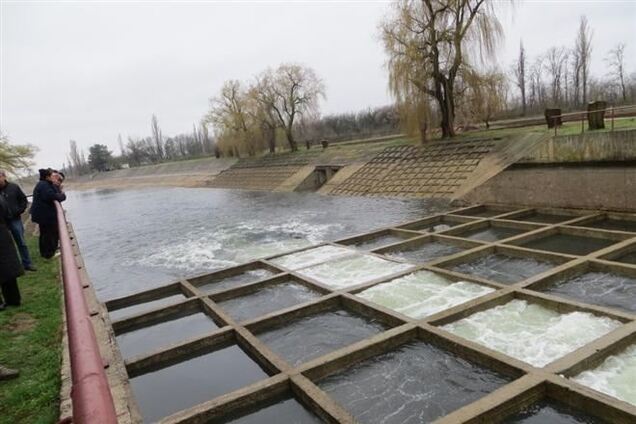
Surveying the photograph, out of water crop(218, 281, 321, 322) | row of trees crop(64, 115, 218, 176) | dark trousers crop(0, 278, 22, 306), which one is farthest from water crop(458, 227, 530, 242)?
row of trees crop(64, 115, 218, 176)

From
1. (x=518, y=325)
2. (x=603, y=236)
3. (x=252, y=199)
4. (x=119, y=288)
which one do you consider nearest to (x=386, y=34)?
(x=252, y=199)

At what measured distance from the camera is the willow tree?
2019 centimetres

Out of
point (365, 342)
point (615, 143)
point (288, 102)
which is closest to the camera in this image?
point (365, 342)

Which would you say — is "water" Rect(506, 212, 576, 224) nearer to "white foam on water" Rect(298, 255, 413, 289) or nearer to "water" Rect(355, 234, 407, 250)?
"water" Rect(355, 234, 407, 250)

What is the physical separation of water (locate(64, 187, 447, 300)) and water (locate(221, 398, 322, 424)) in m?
5.94

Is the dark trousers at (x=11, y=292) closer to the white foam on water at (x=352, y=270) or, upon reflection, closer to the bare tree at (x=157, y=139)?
the white foam on water at (x=352, y=270)

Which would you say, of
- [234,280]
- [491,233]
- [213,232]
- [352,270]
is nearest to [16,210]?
[234,280]

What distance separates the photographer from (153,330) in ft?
25.1

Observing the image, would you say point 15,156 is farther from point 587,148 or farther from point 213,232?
point 587,148

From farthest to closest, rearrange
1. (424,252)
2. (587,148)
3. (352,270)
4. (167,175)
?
(167,175) → (587,148) → (424,252) → (352,270)

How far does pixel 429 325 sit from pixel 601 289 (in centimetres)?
323

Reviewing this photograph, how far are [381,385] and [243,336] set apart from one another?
2.18 m

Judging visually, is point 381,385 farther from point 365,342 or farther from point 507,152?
point 507,152

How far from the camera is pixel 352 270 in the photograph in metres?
9.48
